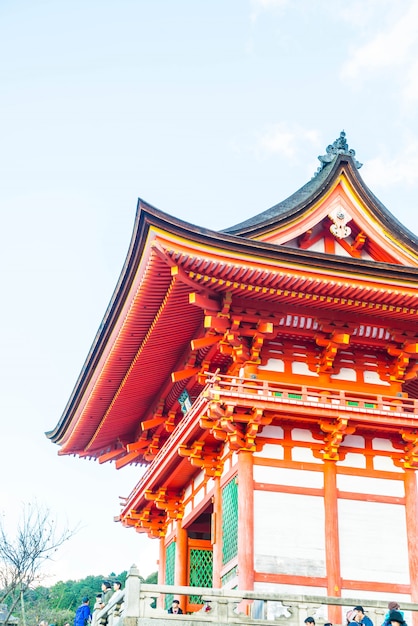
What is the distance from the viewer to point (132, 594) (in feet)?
45.6

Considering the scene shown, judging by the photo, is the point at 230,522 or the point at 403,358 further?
the point at 403,358

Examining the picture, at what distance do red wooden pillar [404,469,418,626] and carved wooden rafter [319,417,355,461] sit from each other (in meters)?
1.68

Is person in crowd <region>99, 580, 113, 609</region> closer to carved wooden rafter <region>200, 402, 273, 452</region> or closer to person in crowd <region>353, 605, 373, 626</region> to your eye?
carved wooden rafter <region>200, 402, 273, 452</region>

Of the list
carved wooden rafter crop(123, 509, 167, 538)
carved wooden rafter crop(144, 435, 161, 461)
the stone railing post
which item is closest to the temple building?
the stone railing post

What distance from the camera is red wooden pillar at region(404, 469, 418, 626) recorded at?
17.7 meters

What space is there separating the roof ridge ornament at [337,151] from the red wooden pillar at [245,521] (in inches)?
330

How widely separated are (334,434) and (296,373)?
1.82 metres

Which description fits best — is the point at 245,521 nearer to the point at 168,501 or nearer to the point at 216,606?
the point at 216,606

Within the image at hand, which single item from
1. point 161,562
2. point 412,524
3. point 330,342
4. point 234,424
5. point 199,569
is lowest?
point 199,569

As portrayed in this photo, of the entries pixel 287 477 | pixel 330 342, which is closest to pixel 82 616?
pixel 287 477

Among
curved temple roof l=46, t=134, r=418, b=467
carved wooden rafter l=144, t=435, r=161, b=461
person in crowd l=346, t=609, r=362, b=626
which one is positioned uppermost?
curved temple roof l=46, t=134, r=418, b=467

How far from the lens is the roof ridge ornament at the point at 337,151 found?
2218 cm

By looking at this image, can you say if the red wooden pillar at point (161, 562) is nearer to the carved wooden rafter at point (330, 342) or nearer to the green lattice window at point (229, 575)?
the green lattice window at point (229, 575)

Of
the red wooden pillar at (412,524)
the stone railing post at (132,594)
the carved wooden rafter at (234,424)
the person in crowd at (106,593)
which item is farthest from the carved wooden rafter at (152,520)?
the stone railing post at (132,594)
